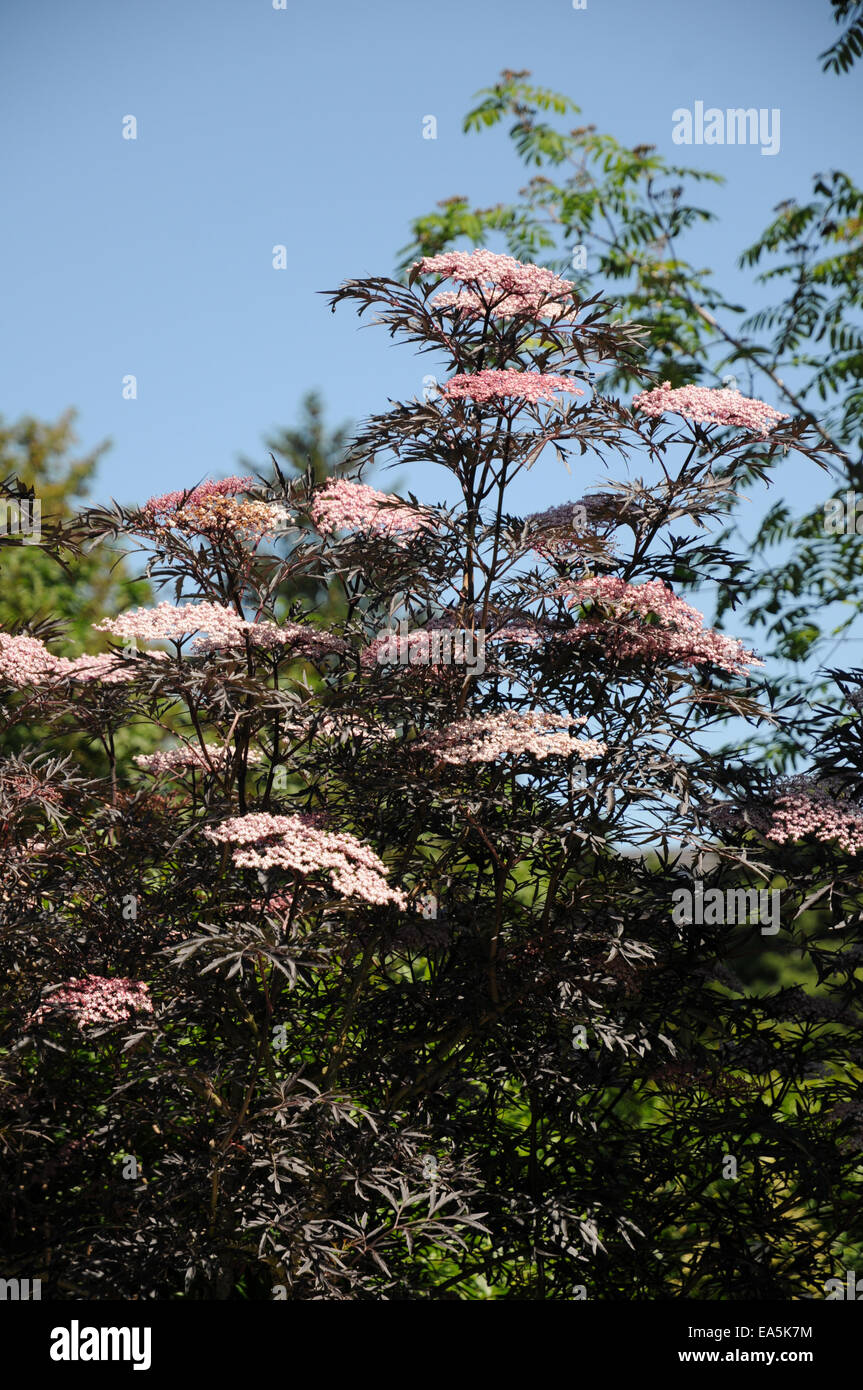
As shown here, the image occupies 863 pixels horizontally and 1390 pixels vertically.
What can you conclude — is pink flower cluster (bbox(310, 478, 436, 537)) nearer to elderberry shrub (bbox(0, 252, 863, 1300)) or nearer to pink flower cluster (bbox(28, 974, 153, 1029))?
elderberry shrub (bbox(0, 252, 863, 1300))

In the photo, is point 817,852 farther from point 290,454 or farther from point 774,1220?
point 290,454

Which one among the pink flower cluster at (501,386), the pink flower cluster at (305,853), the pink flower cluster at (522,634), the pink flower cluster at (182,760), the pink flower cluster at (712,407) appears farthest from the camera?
the pink flower cluster at (182,760)

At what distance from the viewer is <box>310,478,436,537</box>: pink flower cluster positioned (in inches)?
171

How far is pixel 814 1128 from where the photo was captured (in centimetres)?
502

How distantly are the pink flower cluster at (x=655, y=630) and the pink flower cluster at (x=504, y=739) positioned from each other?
42cm

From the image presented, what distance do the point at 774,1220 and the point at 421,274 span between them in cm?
383

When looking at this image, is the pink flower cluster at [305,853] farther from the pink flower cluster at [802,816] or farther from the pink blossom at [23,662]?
the pink flower cluster at [802,816]

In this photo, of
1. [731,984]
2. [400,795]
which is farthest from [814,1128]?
[400,795]

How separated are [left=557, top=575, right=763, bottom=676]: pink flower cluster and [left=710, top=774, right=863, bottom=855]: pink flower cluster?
1.68 feet

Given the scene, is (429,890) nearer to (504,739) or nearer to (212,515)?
(504,739)

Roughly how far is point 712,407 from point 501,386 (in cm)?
80

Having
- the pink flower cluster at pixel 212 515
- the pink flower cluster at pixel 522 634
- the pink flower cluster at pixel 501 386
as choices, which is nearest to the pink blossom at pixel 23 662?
the pink flower cluster at pixel 212 515

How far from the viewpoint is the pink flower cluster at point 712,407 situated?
4.45 meters

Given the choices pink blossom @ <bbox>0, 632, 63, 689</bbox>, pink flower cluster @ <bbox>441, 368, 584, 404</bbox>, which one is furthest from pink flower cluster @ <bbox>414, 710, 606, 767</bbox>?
pink blossom @ <bbox>0, 632, 63, 689</bbox>
